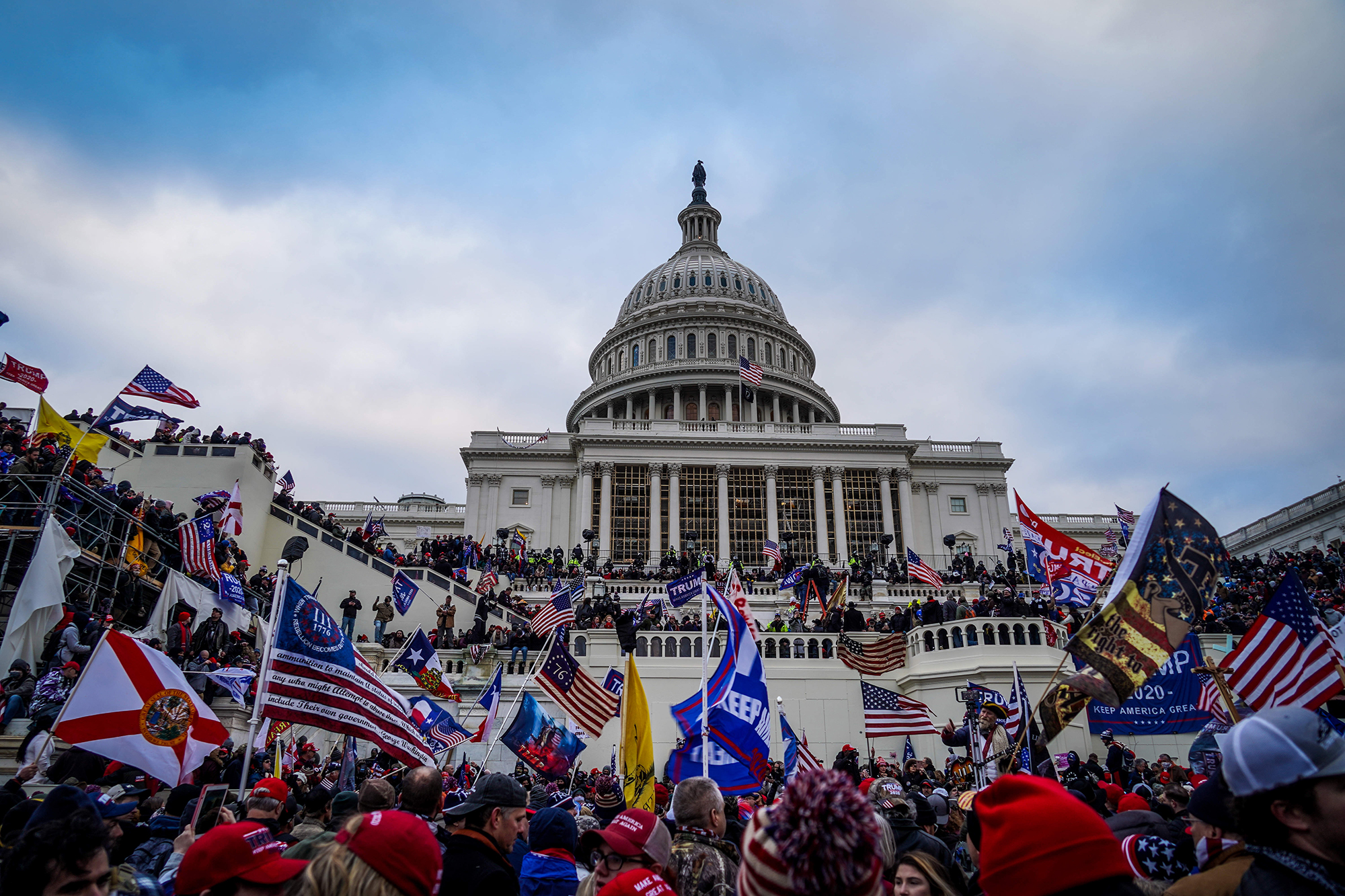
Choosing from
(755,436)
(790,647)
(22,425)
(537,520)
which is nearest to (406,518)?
(537,520)

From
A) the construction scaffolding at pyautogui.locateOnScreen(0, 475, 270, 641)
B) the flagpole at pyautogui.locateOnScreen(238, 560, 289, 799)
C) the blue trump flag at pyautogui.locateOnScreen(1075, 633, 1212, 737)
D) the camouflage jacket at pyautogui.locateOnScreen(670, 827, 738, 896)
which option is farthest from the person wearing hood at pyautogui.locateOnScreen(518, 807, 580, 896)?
the construction scaffolding at pyautogui.locateOnScreen(0, 475, 270, 641)

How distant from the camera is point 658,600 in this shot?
33.0 m

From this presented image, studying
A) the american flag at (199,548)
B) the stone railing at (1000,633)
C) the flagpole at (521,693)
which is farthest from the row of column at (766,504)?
the american flag at (199,548)

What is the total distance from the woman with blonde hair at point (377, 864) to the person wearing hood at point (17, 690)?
41.9 ft

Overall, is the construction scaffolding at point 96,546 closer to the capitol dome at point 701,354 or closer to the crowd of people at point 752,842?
the crowd of people at point 752,842

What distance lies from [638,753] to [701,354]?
70.7m

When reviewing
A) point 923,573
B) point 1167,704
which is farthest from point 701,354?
point 1167,704

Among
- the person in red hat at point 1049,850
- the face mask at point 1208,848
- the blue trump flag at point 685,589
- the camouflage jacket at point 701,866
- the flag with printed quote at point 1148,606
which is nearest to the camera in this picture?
the person in red hat at point 1049,850

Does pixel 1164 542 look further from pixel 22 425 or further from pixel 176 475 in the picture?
pixel 176 475

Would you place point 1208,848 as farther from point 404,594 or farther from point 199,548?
point 199,548

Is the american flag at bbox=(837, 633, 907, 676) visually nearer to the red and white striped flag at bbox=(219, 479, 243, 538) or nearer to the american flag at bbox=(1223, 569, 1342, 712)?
the american flag at bbox=(1223, 569, 1342, 712)

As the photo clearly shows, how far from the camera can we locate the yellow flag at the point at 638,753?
9.49 metres

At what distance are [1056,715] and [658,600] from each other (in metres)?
27.2

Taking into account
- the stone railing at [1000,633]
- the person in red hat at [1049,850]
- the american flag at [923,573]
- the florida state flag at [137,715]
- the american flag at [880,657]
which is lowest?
the person in red hat at [1049,850]
